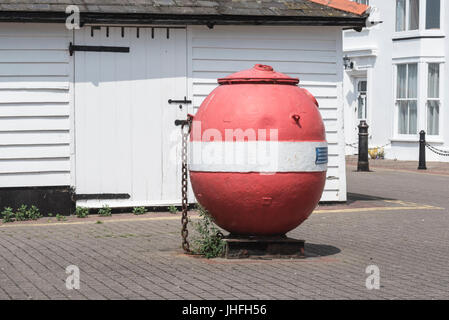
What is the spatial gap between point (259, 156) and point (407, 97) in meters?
21.9

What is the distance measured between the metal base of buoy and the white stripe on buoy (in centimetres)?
83

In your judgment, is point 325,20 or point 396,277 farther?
point 325,20

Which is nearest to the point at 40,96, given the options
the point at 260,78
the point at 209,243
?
the point at 209,243

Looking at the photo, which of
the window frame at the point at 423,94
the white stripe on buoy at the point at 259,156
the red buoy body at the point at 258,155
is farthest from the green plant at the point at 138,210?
the window frame at the point at 423,94

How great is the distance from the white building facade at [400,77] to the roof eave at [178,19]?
1443 cm

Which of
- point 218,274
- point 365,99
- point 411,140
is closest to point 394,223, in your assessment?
point 218,274

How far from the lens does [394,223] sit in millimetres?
13297

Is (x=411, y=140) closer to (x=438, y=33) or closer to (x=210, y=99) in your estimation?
(x=438, y=33)

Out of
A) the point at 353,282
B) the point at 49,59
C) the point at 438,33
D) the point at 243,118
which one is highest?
the point at 438,33

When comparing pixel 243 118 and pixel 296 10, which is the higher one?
pixel 296 10

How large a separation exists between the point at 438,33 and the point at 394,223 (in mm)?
17446

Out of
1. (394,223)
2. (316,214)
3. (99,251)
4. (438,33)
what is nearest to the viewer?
(99,251)

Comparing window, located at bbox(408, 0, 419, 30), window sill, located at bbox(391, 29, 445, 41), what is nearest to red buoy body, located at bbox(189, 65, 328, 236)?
window sill, located at bbox(391, 29, 445, 41)

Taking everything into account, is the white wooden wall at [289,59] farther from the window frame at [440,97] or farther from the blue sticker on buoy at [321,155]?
the window frame at [440,97]
